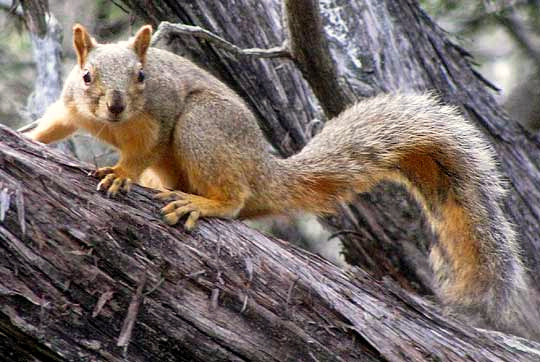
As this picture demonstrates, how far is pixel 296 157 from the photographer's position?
3.42 m

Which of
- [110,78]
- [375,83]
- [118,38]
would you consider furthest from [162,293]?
[118,38]

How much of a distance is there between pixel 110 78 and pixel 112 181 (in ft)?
1.24

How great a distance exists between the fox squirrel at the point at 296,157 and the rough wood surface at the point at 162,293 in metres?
0.22

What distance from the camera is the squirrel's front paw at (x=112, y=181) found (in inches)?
107

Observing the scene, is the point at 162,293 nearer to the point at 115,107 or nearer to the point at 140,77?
the point at 115,107

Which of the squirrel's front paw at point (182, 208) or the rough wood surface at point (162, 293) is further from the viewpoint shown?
the squirrel's front paw at point (182, 208)

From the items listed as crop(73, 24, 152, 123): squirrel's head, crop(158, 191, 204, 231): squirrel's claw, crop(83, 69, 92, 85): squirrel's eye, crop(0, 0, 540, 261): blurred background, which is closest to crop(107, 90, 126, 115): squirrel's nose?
crop(73, 24, 152, 123): squirrel's head

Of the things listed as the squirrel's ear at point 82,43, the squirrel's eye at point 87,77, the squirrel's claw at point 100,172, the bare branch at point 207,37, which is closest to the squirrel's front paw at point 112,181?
the squirrel's claw at point 100,172

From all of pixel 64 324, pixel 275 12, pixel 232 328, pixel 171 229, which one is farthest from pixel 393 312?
pixel 275 12

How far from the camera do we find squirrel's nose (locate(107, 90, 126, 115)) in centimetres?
280

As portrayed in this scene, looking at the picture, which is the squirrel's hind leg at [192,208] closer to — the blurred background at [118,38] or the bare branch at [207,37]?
the bare branch at [207,37]

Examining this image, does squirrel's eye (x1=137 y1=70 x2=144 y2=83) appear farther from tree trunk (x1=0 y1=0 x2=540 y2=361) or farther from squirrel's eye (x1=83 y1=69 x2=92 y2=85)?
tree trunk (x1=0 y1=0 x2=540 y2=361)

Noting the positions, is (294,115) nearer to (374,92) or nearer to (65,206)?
(374,92)

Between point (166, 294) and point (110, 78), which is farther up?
point (110, 78)
